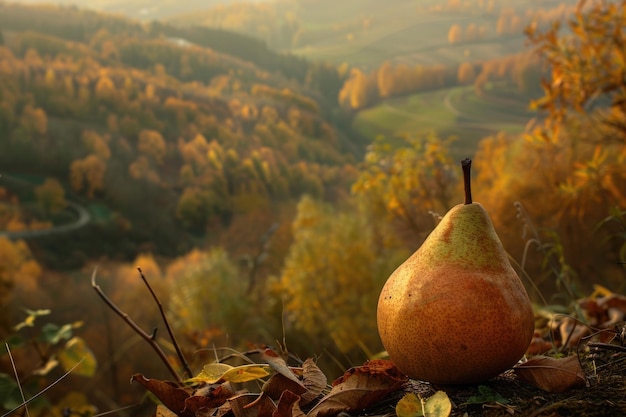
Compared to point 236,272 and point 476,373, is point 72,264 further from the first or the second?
point 476,373

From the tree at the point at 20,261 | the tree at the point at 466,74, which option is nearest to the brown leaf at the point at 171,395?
the tree at the point at 20,261

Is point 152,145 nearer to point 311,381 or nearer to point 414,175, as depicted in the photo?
point 414,175

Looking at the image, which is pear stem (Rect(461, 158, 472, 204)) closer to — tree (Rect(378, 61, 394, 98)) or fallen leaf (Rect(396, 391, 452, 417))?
fallen leaf (Rect(396, 391, 452, 417))

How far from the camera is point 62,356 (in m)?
2.55

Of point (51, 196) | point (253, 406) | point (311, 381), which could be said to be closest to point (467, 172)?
point (311, 381)

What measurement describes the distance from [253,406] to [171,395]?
196 millimetres

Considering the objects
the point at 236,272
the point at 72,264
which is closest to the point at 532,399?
the point at 236,272

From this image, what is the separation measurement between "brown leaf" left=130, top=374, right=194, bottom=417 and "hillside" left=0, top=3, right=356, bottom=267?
2519 cm

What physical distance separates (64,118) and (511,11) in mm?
25706

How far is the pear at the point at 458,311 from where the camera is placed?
4.26 feet

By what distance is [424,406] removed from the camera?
119 centimetres

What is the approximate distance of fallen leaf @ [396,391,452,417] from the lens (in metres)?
1.16

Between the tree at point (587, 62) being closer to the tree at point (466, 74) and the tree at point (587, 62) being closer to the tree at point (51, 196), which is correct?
the tree at point (51, 196)

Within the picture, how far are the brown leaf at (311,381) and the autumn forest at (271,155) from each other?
1.93 meters
